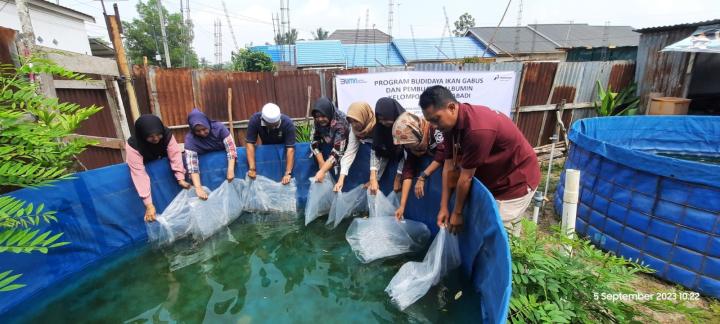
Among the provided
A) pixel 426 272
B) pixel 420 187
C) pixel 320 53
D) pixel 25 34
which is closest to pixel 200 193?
pixel 25 34

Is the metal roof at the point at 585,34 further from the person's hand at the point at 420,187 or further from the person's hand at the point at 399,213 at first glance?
the person's hand at the point at 399,213

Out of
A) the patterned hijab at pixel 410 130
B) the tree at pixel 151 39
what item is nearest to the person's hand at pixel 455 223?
the patterned hijab at pixel 410 130

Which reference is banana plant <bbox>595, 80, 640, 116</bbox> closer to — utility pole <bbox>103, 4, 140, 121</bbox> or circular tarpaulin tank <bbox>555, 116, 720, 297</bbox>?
circular tarpaulin tank <bbox>555, 116, 720, 297</bbox>

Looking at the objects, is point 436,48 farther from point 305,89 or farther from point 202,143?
point 202,143

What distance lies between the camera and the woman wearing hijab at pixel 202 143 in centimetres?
362

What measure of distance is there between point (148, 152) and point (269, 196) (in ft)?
4.71

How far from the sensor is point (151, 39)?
34500 mm

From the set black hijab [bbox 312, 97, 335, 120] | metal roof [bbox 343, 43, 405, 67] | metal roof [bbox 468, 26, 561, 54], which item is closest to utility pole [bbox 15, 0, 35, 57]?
black hijab [bbox 312, 97, 335, 120]

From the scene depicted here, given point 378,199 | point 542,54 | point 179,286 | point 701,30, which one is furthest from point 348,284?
point 542,54

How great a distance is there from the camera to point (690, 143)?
5.09 m

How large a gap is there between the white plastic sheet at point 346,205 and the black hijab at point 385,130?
0.63 meters

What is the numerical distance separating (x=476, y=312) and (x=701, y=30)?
8.28m

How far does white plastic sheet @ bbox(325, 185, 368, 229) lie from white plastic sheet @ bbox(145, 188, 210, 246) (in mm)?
1540

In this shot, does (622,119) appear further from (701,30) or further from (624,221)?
(701,30)
